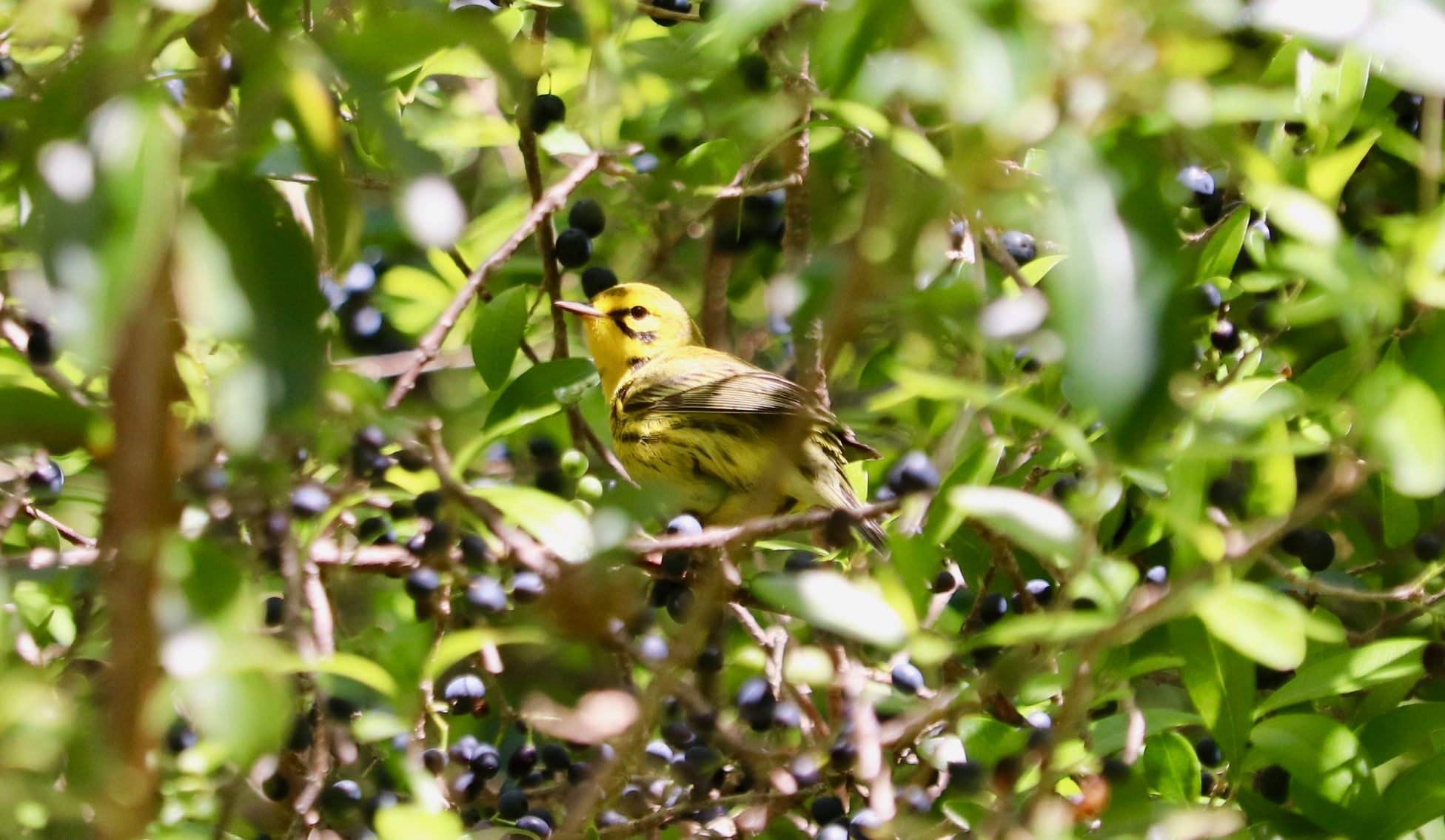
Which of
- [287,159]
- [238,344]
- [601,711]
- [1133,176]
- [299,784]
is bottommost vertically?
[299,784]

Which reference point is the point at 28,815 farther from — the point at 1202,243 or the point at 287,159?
the point at 1202,243

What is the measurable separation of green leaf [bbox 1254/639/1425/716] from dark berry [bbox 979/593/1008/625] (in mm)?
507

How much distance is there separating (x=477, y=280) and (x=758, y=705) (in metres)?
0.91

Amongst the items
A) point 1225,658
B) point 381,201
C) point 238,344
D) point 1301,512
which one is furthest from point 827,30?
point 381,201

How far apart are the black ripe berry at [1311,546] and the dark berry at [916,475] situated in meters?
0.76

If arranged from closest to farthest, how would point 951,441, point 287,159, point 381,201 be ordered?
point 287,159
point 951,441
point 381,201

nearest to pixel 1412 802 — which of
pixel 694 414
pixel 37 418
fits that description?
pixel 37 418

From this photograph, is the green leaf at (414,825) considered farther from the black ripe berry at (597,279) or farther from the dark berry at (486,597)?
the black ripe berry at (597,279)

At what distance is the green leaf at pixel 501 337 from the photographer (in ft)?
8.55

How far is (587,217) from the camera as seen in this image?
3041mm

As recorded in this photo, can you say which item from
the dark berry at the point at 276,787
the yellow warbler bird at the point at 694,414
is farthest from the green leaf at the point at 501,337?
the dark berry at the point at 276,787

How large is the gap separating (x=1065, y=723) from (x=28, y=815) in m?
1.37

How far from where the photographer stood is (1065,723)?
1450mm

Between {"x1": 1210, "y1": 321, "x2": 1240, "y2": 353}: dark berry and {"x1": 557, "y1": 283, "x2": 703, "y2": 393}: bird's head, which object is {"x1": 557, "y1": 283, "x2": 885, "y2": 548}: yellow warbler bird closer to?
{"x1": 557, "y1": 283, "x2": 703, "y2": 393}: bird's head
